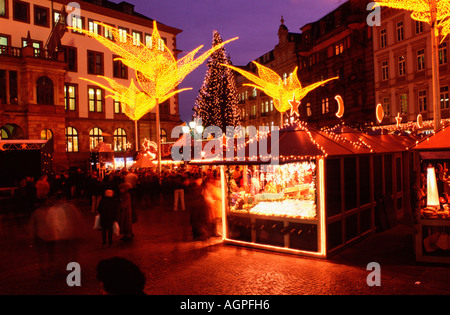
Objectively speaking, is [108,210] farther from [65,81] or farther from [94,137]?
[65,81]

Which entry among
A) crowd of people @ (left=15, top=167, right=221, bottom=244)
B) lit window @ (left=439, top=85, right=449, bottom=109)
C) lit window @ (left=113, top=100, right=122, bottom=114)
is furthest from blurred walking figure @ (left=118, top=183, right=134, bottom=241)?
lit window @ (left=113, top=100, right=122, bottom=114)

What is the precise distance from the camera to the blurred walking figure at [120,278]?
115 inches

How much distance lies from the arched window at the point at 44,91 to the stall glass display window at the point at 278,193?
84.4 feet

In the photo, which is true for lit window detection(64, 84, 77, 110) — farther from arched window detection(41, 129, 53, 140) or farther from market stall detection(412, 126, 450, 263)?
market stall detection(412, 126, 450, 263)

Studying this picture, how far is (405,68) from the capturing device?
3072cm

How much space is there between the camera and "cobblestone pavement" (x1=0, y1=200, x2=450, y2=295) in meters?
6.68

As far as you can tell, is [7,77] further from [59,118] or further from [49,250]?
[49,250]

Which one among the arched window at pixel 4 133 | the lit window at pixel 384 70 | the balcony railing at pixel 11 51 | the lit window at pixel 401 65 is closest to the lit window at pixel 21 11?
the balcony railing at pixel 11 51

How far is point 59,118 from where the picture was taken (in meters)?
32.9

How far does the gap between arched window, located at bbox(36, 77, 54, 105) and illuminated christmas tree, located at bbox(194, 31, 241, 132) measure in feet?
54.7

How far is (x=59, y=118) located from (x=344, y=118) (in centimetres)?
2685

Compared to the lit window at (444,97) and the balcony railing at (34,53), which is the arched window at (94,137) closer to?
the balcony railing at (34,53)

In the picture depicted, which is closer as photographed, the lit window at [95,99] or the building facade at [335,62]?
the building facade at [335,62]
